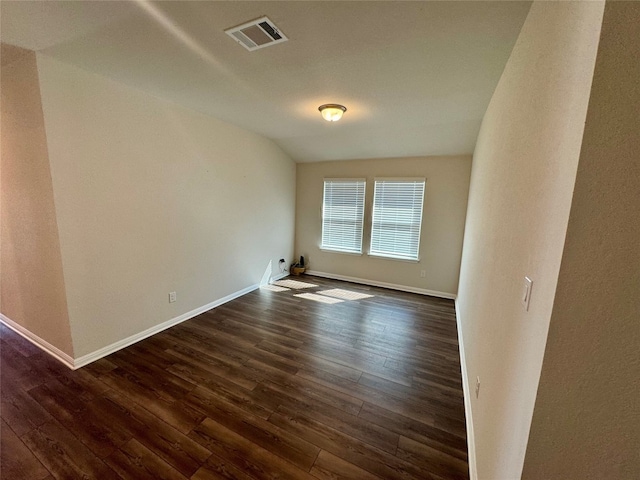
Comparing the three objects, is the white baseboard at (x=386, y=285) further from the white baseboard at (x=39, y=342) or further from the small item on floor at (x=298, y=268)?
the white baseboard at (x=39, y=342)

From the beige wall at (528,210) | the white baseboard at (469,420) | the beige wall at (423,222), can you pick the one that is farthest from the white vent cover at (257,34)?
the beige wall at (423,222)

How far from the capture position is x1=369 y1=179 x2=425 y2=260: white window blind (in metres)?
4.29

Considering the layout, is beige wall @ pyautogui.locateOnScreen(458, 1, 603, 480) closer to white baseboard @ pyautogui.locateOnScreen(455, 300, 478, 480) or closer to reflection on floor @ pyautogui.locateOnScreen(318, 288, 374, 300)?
white baseboard @ pyautogui.locateOnScreen(455, 300, 478, 480)

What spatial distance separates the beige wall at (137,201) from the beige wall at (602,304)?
3038 mm

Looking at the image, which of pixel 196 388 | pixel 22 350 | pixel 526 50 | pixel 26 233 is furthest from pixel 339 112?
pixel 22 350

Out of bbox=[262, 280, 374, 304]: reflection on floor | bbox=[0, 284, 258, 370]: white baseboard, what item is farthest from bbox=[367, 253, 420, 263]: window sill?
bbox=[0, 284, 258, 370]: white baseboard

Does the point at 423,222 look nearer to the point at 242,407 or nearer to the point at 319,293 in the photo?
the point at 319,293

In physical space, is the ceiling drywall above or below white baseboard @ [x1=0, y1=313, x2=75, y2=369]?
above

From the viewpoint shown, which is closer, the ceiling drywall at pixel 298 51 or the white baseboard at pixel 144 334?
the ceiling drywall at pixel 298 51

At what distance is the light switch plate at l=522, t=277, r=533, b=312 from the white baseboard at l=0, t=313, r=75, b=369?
3234 millimetres

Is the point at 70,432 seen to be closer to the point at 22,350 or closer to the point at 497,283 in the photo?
the point at 22,350

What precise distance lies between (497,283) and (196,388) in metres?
2.25

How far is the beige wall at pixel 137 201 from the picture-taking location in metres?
2.05

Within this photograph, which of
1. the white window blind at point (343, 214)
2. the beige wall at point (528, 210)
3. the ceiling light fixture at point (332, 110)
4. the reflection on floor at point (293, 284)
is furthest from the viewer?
the white window blind at point (343, 214)
